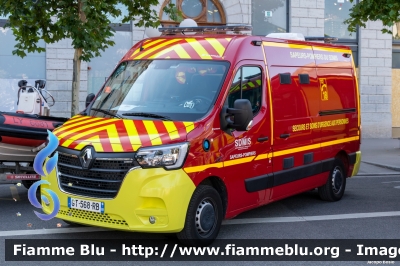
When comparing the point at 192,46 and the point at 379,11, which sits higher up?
the point at 379,11

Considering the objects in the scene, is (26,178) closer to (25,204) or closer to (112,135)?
(25,204)

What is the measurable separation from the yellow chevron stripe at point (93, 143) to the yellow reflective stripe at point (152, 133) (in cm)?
51

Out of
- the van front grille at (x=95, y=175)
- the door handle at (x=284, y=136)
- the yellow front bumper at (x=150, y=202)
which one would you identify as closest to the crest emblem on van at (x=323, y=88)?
the door handle at (x=284, y=136)

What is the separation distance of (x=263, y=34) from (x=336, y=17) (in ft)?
9.88

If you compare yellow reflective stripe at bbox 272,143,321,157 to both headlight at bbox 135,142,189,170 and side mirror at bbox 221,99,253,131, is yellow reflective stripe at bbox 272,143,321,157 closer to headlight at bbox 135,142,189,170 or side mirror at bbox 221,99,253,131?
side mirror at bbox 221,99,253,131

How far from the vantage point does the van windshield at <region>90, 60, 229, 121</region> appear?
23.0ft

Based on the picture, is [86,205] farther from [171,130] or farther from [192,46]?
[192,46]

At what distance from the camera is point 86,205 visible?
21.3 feet

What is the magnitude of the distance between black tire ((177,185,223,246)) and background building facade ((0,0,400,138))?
503 inches

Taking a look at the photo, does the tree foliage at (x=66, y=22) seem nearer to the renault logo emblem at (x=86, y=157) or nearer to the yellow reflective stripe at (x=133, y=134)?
the yellow reflective stripe at (x=133, y=134)

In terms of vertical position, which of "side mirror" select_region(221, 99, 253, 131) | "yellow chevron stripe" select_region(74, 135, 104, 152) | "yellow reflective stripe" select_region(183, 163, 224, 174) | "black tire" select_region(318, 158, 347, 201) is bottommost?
"black tire" select_region(318, 158, 347, 201)

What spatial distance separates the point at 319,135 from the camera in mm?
9094

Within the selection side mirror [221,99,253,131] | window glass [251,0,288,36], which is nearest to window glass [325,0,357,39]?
window glass [251,0,288,36]

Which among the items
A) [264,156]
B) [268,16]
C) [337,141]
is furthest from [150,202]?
[268,16]
